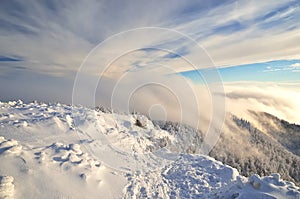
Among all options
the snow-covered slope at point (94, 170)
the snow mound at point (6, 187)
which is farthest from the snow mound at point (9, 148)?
the snow mound at point (6, 187)

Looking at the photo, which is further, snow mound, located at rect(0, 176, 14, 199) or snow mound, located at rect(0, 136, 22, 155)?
snow mound, located at rect(0, 136, 22, 155)

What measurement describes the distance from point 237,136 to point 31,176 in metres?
79.1

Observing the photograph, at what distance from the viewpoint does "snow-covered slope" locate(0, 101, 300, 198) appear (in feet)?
28.7

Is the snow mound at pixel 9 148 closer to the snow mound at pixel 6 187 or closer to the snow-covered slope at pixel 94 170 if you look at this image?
the snow-covered slope at pixel 94 170

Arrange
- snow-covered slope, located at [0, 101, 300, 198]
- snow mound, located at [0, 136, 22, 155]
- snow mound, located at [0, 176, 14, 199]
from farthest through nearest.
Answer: snow mound, located at [0, 136, 22, 155] < snow-covered slope, located at [0, 101, 300, 198] < snow mound, located at [0, 176, 14, 199]

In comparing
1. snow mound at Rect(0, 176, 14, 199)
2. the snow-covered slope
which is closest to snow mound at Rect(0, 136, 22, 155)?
the snow-covered slope

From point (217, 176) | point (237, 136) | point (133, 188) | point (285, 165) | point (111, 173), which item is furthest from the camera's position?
point (237, 136)

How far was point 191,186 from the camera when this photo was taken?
1184 centimetres

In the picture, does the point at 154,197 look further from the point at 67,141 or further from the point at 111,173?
the point at 67,141

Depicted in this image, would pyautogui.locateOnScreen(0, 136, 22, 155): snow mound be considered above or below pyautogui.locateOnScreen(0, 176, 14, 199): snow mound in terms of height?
above

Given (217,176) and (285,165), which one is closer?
(217,176)

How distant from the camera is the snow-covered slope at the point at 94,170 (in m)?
8.75

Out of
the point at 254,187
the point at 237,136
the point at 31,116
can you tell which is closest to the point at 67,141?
the point at 31,116

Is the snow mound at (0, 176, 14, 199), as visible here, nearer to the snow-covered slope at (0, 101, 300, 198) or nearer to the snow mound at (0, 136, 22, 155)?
the snow-covered slope at (0, 101, 300, 198)
